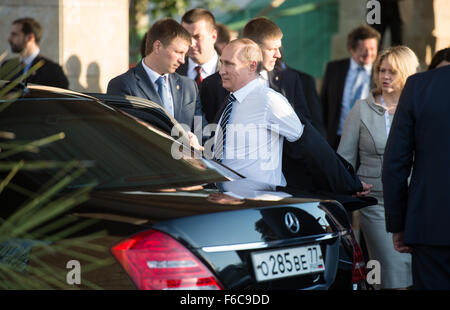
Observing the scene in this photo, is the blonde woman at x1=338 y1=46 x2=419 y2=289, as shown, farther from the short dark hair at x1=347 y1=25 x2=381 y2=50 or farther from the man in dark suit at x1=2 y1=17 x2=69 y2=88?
the short dark hair at x1=347 y1=25 x2=381 y2=50

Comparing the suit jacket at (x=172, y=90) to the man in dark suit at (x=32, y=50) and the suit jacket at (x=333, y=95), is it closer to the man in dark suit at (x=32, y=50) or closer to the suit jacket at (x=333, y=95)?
the man in dark suit at (x=32, y=50)

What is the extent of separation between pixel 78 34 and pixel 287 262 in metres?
5.37

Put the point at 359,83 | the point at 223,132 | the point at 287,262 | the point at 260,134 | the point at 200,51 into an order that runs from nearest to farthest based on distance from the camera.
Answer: the point at 287,262, the point at 260,134, the point at 223,132, the point at 200,51, the point at 359,83

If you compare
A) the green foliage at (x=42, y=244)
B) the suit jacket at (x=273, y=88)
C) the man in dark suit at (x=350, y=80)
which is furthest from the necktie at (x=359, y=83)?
the green foliage at (x=42, y=244)

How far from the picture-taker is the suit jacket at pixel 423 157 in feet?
12.5

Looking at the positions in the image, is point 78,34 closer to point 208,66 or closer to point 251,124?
point 208,66

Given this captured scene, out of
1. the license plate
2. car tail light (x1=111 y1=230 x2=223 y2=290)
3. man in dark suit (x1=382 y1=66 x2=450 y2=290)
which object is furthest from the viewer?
man in dark suit (x1=382 y1=66 x2=450 y2=290)

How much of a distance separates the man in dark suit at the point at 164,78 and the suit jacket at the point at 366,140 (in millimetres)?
1142

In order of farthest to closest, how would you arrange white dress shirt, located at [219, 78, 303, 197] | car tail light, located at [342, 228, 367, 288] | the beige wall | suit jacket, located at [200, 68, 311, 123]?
the beige wall < suit jacket, located at [200, 68, 311, 123] < white dress shirt, located at [219, 78, 303, 197] < car tail light, located at [342, 228, 367, 288]

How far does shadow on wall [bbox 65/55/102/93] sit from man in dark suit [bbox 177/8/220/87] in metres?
1.33

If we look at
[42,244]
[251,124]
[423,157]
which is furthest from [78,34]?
[42,244]

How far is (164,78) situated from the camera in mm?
6059

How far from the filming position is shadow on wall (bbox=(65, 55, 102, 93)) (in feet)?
26.4

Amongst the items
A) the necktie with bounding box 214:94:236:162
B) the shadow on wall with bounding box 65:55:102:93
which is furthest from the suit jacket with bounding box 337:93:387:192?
the shadow on wall with bounding box 65:55:102:93
